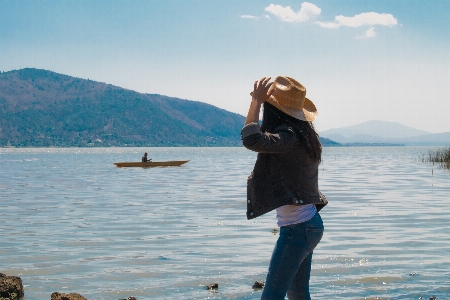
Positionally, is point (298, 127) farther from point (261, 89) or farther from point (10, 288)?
point (10, 288)

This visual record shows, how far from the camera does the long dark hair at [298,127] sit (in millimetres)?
4113

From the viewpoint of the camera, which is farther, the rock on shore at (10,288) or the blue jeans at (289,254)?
the rock on shore at (10,288)

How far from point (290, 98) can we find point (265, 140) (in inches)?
18.8

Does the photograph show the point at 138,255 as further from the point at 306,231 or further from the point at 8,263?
the point at 306,231

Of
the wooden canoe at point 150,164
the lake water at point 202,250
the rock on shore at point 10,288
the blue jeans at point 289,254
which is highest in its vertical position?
the blue jeans at point 289,254

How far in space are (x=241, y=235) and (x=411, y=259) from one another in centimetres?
411

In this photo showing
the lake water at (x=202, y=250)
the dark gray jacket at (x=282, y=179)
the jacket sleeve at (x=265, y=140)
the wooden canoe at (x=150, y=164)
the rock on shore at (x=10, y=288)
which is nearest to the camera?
the jacket sleeve at (x=265, y=140)

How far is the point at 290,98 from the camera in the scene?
4.23 meters

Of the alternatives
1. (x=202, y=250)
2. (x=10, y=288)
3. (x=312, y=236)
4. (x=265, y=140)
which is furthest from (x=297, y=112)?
(x=202, y=250)

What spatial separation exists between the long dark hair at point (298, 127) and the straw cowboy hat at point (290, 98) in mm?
47

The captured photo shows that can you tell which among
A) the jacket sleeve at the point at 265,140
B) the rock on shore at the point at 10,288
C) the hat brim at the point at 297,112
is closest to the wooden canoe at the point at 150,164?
the rock on shore at the point at 10,288

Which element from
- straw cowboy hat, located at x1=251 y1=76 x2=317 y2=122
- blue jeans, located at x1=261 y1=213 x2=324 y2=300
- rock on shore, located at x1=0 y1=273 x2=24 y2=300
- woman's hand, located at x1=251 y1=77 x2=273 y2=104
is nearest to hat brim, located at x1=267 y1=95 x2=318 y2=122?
straw cowboy hat, located at x1=251 y1=76 x2=317 y2=122

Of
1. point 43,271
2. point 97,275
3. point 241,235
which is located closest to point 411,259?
point 241,235

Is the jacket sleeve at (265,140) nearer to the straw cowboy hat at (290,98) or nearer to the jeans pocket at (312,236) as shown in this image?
the straw cowboy hat at (290,98)
